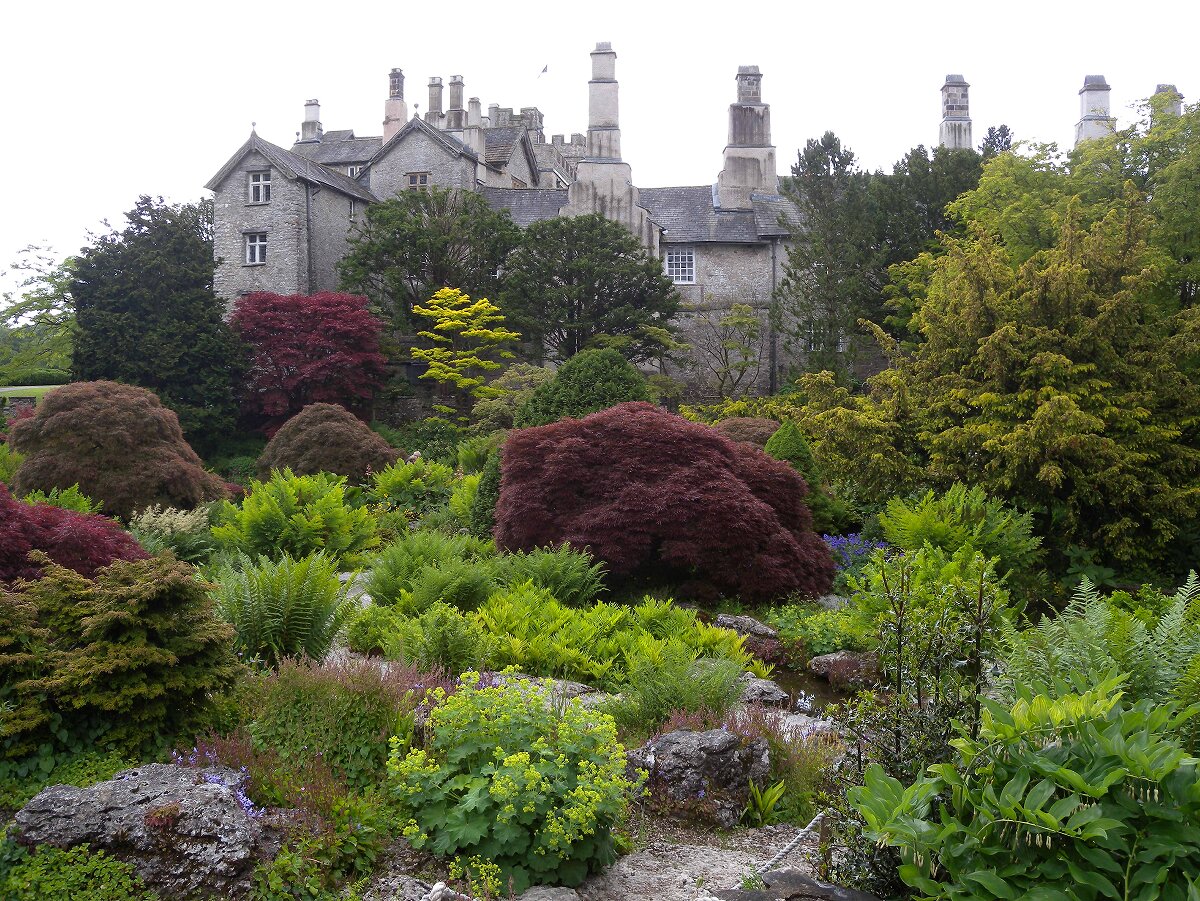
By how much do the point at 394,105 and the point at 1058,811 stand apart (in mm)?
47944

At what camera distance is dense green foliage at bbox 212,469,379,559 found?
13.6m

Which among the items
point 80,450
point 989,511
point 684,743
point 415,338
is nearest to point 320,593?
point 684,743

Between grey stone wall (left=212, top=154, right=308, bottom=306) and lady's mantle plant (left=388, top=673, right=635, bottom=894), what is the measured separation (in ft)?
110

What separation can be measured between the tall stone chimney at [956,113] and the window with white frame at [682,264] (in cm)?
1258

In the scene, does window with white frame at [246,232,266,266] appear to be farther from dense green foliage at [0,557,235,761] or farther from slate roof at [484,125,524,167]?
dense green foliage at [0,557,235,761]

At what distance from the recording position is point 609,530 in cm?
1221

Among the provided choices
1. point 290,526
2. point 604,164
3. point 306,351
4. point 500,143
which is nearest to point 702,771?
point 290,526

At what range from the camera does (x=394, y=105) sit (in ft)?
154

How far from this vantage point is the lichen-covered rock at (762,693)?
852 cm

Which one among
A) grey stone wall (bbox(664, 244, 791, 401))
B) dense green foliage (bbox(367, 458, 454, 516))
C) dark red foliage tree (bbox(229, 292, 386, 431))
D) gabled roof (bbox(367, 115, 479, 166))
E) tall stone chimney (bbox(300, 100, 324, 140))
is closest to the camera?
dense green foliage (bbox(367, 458, 454, 516))

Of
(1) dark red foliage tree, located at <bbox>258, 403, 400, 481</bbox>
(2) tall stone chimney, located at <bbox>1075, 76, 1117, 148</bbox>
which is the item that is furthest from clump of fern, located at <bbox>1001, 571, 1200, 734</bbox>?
(2) tall stone chimney, located at <bbox>1075, 76, 1117, 148</bbox>

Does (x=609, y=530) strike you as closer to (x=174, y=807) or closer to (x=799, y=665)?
(x=799, y=665)

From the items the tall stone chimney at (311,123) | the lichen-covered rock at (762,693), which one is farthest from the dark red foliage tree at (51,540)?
the tall stone chimney at (311,123)

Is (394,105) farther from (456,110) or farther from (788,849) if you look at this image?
(788,849)
